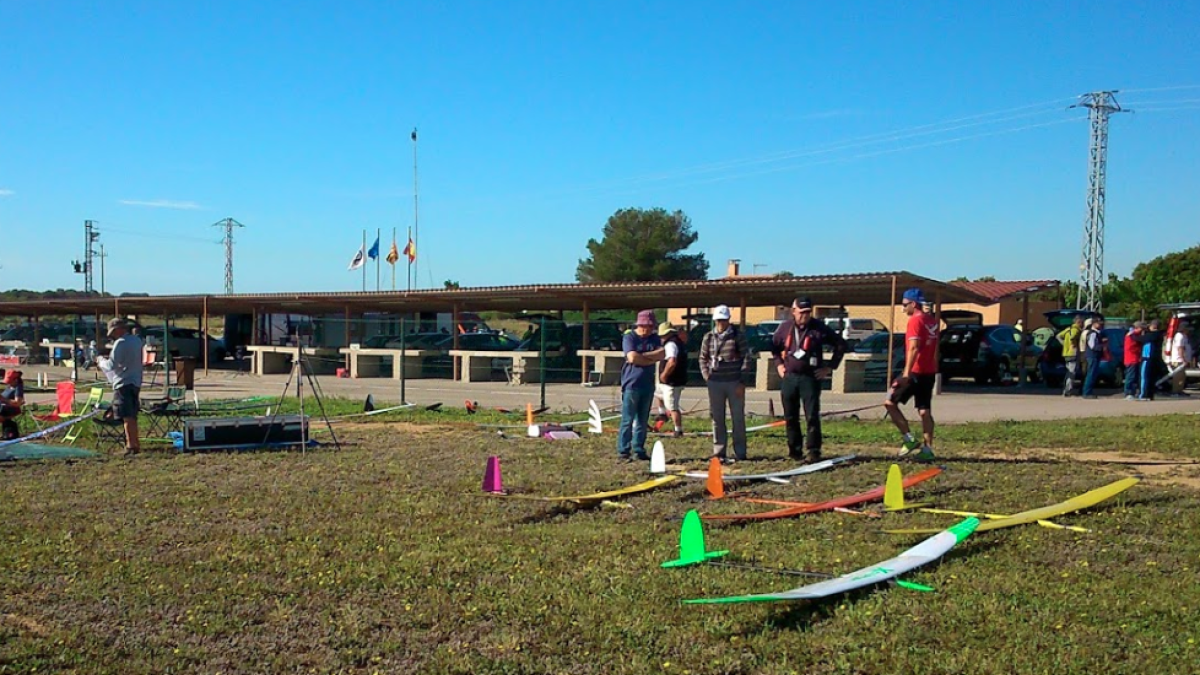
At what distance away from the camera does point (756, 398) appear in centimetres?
1994

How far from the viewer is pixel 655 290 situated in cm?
2294

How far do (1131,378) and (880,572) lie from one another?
15.3m

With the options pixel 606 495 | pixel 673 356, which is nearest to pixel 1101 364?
pixel 673 356

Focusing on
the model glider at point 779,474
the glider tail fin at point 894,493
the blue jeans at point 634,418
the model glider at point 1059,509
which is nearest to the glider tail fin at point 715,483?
the model glider at point 779,474

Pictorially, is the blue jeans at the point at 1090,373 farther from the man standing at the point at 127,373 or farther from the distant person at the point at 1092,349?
the man standing at the point at 127,373

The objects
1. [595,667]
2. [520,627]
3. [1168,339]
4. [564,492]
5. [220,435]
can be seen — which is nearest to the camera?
[595,667]

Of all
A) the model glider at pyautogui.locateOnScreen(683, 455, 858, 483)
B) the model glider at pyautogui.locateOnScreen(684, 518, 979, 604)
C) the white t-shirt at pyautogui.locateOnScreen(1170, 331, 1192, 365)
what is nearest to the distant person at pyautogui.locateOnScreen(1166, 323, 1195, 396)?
the white t-shirt at pyautogui.locateOnScreen(1170, 331, 1192, 365)

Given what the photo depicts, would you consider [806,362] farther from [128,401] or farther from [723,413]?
[128,401]

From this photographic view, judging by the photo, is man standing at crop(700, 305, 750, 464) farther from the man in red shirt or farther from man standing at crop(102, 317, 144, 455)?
man standing at crop(102, 317, 144, 455)

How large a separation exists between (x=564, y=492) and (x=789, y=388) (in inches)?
100

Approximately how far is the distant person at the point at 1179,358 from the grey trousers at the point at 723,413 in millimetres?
13468

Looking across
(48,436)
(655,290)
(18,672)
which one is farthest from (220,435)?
(655,290)

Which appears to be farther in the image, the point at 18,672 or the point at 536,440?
the point at 536,440

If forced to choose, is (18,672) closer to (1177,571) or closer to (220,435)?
(1177,571)
